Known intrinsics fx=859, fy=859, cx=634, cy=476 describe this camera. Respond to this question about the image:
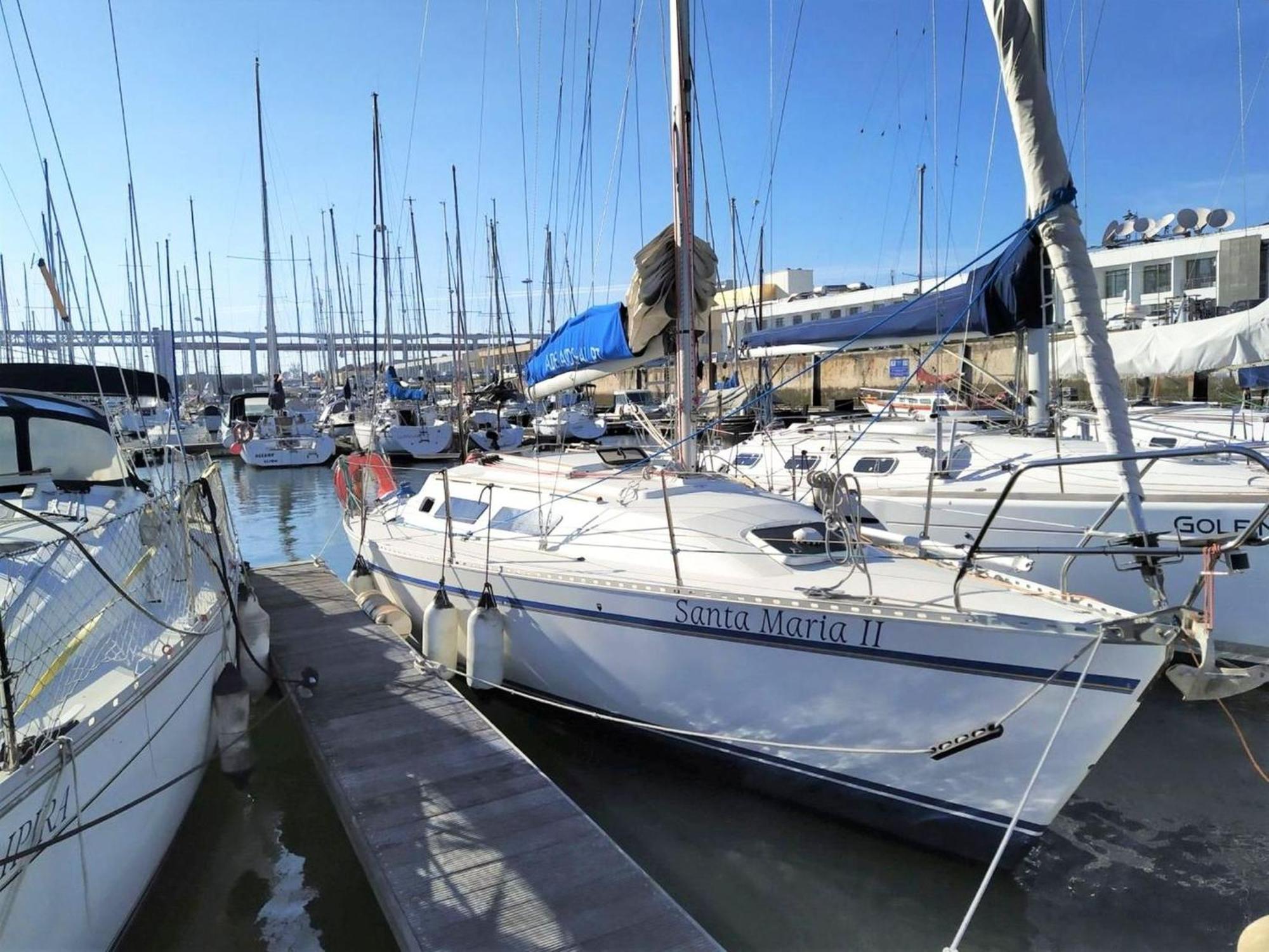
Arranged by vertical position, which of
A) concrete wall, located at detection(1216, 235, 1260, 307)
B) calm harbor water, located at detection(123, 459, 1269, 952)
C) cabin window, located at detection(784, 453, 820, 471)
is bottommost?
calm harbor water, located at detection(123, 459, 1269, 952)

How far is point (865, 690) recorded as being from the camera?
4.84 meters

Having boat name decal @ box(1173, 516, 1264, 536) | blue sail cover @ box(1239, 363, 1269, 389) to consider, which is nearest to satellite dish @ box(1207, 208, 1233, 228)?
blue sail cover @ box(1239, 363, 1269, 389)

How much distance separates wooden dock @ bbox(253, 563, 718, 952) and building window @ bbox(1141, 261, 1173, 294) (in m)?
38.6

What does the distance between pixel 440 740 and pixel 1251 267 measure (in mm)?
36078

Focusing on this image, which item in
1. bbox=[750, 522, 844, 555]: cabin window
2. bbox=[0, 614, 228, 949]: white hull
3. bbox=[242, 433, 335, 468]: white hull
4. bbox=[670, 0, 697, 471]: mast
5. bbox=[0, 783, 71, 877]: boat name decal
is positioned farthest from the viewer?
bbox=[242, 433, 335, 468]: white hull

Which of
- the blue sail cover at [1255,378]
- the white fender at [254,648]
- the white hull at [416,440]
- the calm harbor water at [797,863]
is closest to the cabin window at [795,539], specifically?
the calm harbor water at [797,863]

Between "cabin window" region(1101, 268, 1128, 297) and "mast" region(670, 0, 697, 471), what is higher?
"cabin window" region(1101, 268, 1128, 297)

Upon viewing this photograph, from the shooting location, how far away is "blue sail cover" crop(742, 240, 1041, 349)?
879 centimetres

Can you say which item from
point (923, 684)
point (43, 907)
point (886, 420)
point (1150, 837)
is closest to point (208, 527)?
point (43, 907)

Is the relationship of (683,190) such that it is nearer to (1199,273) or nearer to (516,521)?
(516,521)

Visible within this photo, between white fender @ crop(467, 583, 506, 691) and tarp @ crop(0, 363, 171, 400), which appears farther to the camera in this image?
tarp @ crop(0, 363, 171, 400)

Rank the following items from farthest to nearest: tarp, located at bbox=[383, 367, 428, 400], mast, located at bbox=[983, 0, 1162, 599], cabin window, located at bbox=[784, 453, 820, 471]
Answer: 1. tarp, located at bbox=[383, 367, 428, 400]
2. cabin window, located at bbox=[784, 453, 820, 471]
3. mast, located at bbox=[983, 0, 1162, 599]

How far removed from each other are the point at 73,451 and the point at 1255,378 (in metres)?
18.3

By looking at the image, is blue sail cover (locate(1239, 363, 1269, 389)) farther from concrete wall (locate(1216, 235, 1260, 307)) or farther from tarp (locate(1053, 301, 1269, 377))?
concrete wall (locate(1216, 235, 1260, 307))
